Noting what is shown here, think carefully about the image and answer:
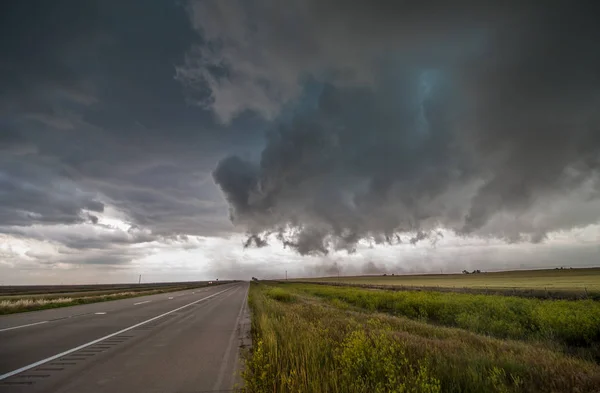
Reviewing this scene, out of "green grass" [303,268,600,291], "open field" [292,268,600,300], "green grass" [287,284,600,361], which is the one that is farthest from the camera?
"green grass" [303,268,600,291]

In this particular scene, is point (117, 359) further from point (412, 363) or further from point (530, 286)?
point (530, 286)

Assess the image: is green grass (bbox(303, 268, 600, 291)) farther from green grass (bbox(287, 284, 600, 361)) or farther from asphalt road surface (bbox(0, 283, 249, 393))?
asphalt road surface (bbox(0, 283, 249, 393))

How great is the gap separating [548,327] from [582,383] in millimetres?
13820

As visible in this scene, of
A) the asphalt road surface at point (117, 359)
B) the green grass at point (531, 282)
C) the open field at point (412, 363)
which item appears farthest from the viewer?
the green grass at point (531, 282)

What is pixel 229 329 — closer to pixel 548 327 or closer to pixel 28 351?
pixel 28 351

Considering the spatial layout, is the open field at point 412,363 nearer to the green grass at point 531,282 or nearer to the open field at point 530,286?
the open field at point 530,286

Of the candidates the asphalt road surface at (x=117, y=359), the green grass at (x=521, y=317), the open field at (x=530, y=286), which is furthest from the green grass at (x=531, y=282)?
the asphalt road surface at (x=117, y=359)

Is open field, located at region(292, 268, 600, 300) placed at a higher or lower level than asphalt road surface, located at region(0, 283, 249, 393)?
lower

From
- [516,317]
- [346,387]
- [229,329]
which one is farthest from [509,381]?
[516,317]

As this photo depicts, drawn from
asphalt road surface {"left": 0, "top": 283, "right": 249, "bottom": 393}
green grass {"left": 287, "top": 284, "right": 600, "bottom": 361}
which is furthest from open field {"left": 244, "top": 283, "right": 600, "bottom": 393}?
asphalt road surface {"left": 0, "top": 283, "right": 249, "bottom": 393}

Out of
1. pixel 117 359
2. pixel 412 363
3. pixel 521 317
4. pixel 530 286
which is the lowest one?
pixel 521 317

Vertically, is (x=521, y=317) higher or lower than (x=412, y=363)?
lower

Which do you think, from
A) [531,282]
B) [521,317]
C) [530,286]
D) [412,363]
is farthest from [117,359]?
[531,282]

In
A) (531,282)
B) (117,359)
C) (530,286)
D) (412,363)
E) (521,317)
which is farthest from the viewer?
(531,282)
